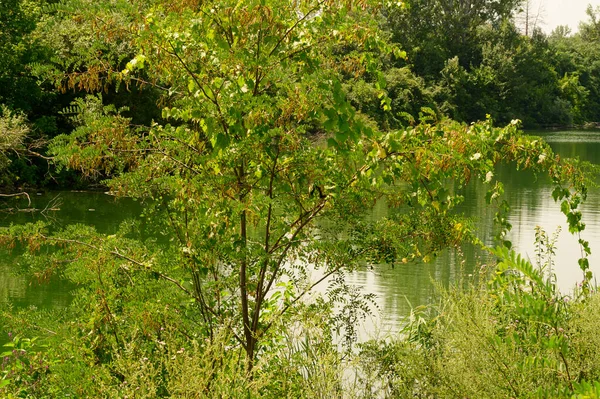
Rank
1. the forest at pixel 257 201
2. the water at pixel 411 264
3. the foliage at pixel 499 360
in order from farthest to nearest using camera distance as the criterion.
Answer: the water at pixel 411 264, the forest at pixel 257 201, the foliage at pixel 499 360

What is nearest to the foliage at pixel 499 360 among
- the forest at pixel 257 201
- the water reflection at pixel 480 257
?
the forest at pixel 257 201

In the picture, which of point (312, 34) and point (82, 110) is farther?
point (82, 110)

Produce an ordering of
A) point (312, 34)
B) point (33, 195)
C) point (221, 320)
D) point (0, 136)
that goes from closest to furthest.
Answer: point (312, 34)
point (221, 320)
point (0, 136)
point (33, 195)

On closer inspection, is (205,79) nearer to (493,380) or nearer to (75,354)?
(75,354)

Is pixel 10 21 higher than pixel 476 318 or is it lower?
higher

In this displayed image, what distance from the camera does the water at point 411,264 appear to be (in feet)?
28.7

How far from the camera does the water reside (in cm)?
876

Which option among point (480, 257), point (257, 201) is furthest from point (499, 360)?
point (480, 257)

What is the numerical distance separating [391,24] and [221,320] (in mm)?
50886

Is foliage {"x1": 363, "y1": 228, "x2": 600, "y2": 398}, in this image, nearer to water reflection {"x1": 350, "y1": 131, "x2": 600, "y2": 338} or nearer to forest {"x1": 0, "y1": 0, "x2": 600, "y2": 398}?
forest {"x1": 0, "y1": 0, "x2": 600, "y2": 398}

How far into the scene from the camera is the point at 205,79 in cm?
401

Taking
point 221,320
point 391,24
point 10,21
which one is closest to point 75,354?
point 221,320

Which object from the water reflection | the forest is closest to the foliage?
the forest

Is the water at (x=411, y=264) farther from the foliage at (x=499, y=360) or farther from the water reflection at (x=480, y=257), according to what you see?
the foliage at (x=499, y=360)
